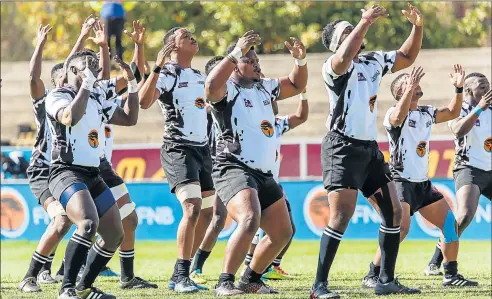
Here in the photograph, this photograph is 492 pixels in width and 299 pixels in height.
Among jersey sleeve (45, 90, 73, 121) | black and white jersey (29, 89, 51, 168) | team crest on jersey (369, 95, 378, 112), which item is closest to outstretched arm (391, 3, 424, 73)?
team crest on jersey (369, 95, 378, 112)

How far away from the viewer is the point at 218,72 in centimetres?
859

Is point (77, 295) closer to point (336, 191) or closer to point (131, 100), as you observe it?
point (131, 100)

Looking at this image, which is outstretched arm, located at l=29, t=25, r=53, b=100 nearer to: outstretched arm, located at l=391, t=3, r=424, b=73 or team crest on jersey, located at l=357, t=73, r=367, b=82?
team crest on jersey, located at l=357, t=73, r=367, b=82

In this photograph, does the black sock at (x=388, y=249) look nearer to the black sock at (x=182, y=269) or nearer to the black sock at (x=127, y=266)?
→ the black sock at (x=182, y=269)

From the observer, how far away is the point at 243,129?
9039mm

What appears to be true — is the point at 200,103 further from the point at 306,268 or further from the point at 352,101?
the point at 306,268

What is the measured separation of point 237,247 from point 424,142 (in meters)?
2.57

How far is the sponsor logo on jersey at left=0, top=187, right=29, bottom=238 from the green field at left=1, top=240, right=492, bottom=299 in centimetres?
25

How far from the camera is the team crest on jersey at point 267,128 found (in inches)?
359

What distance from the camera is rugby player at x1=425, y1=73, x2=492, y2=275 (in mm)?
11039

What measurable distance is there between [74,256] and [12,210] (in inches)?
349

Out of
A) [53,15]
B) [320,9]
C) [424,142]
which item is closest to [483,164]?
[424,142]

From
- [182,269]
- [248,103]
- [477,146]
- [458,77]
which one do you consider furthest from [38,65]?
[477,146]

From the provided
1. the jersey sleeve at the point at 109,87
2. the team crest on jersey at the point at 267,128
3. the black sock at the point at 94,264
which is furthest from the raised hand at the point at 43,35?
the team crest on jersey at the point at 267,128
